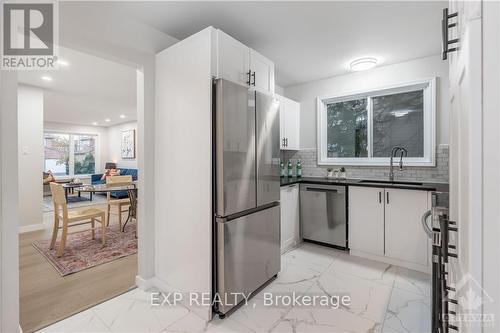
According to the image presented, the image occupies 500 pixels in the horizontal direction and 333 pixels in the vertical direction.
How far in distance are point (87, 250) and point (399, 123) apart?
4660mm

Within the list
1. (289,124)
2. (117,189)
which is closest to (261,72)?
(289,124)

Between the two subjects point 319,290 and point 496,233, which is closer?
point 496,233

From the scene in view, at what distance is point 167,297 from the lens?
2195 millimetres

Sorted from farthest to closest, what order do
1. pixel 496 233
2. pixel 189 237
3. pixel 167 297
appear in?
pixel 167 297 < pixel 189 237 < pixel 496 233

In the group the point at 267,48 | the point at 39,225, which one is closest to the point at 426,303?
the point at 267,48

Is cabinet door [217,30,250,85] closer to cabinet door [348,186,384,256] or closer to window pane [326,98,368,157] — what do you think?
cabinet door [348,186,384,256]

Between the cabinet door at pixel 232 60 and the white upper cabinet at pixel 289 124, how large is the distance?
4.54ft

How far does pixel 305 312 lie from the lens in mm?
1973

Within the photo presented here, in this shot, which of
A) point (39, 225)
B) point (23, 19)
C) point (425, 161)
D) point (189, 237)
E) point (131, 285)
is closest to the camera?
point (23, 19)

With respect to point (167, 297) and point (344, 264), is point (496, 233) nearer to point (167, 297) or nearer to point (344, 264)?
→ point (167, 297)

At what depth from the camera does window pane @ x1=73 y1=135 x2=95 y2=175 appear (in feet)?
29.9

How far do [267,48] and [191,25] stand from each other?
36.4 inches

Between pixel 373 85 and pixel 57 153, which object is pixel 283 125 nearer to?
pixel 373 85

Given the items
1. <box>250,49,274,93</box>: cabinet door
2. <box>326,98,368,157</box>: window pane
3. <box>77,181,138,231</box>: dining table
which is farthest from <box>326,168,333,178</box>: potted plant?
<box>77,181,138,231</box>: dining table
